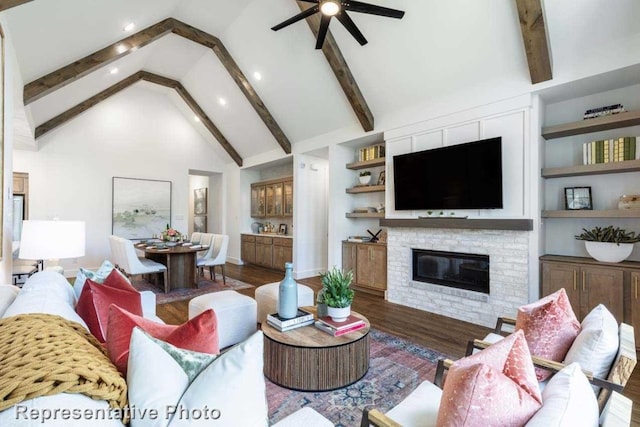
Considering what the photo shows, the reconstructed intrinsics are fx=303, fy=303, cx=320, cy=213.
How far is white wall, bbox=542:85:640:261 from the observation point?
2969 mm

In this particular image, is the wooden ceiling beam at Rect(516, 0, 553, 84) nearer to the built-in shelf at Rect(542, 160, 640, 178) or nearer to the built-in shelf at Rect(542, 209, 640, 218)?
the built-in shelf at Rect(542, 160, 640, 178)

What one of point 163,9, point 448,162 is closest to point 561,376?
point 448,162

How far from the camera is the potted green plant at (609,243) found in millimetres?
2734

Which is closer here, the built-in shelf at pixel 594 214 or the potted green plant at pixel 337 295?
the potted green plant at pixel 337 295

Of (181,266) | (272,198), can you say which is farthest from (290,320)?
(272,198)

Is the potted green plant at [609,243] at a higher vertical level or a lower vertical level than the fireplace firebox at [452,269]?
higher

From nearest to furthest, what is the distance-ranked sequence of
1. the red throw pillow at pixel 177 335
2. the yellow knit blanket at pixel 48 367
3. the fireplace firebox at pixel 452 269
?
the yellow knit blanket at pixel 48 367 < the red throw pillow at pixel 177 335 < the fireplace firebox at pixel 452 269

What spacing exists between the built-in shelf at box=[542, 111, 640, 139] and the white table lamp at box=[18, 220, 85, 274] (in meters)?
4.54

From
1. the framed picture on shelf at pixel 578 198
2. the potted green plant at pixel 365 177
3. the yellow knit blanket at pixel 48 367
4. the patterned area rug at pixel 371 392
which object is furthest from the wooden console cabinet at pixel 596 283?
the yellow knit blanket at pixel 48 367

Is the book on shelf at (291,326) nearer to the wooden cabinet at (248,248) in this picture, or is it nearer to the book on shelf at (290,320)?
the book on shelf at (290,320)

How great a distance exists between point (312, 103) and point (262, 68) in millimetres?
1020

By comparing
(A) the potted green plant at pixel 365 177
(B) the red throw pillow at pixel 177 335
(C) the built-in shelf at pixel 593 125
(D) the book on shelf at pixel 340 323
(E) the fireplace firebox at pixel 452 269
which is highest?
(C) the built-in shelf at pixel 593 125

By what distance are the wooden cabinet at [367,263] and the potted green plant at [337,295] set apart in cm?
239

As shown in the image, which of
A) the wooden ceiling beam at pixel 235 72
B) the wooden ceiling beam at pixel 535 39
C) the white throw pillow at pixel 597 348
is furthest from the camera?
the wooden ceiling beam at pixel 235 72
